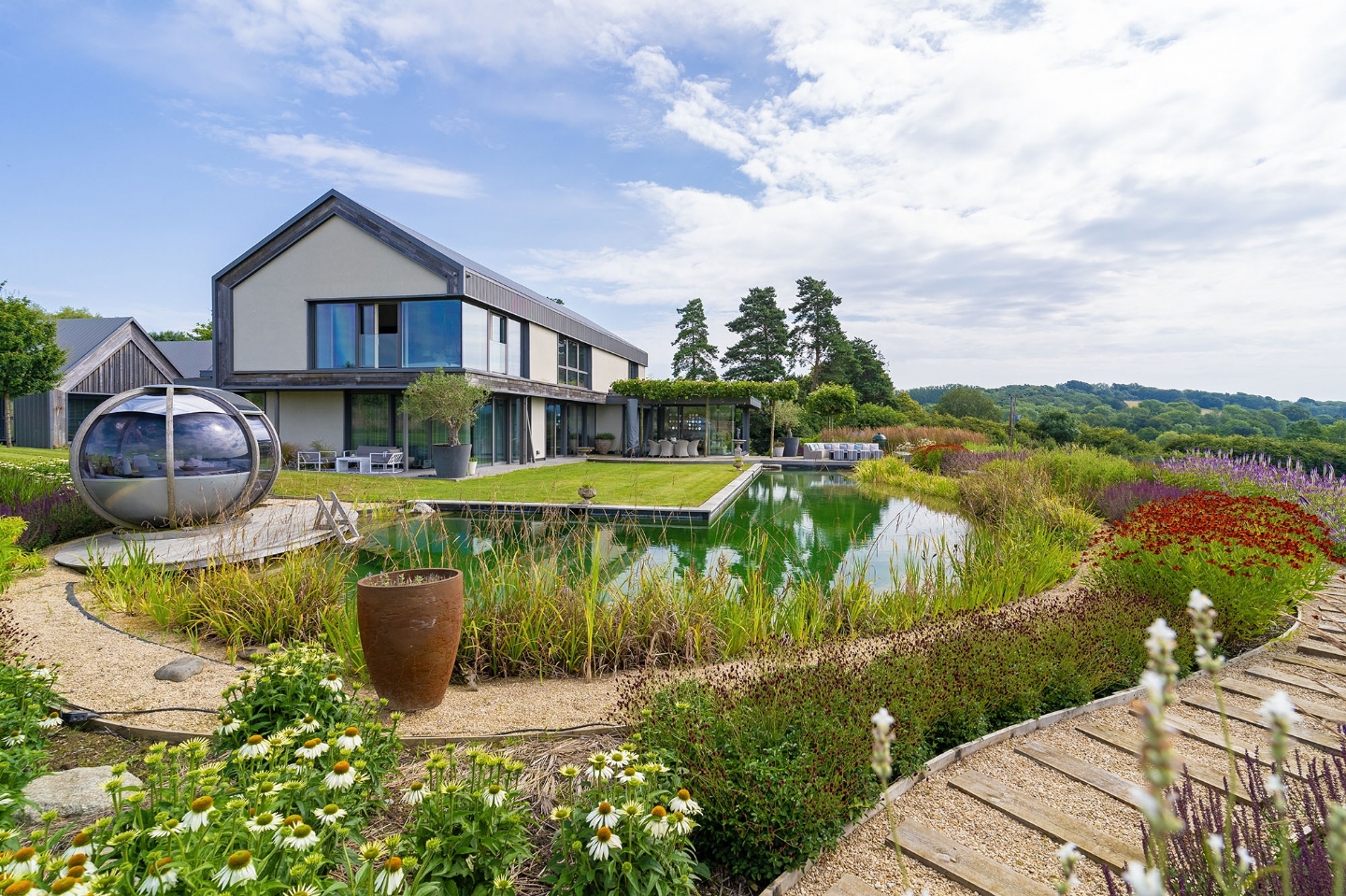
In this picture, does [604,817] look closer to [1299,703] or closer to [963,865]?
[963,865]

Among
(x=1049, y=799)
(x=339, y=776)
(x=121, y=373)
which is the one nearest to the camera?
(x=339, y=776)

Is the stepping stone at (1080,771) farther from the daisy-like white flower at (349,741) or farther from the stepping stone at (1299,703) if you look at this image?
the daisy-like white flower at (349,741)

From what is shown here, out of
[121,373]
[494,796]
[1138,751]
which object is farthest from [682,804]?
[121,373]

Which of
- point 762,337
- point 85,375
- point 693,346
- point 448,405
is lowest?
point 448,405

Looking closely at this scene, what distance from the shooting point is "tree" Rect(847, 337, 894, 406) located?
4172 cm

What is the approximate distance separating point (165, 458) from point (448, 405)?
6.80 meters

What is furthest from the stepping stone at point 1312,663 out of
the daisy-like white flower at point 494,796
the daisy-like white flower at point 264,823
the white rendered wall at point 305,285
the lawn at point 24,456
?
the lawn at point 24,456

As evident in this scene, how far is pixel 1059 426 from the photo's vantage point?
104 ft

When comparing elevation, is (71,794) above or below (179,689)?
above

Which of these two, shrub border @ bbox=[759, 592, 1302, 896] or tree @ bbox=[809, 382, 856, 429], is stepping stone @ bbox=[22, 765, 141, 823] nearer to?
shrub border @ bbox=[759, 592, 1302, 896]

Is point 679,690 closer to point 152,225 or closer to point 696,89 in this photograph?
point 696,89

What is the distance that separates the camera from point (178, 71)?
9.51 meters

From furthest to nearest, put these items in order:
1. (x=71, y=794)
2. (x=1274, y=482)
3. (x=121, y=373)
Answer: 1. (x=121, y=373)
2. (x=1274, y=482)
3. (x=71, y=794)

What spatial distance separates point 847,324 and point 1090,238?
3003 cm
